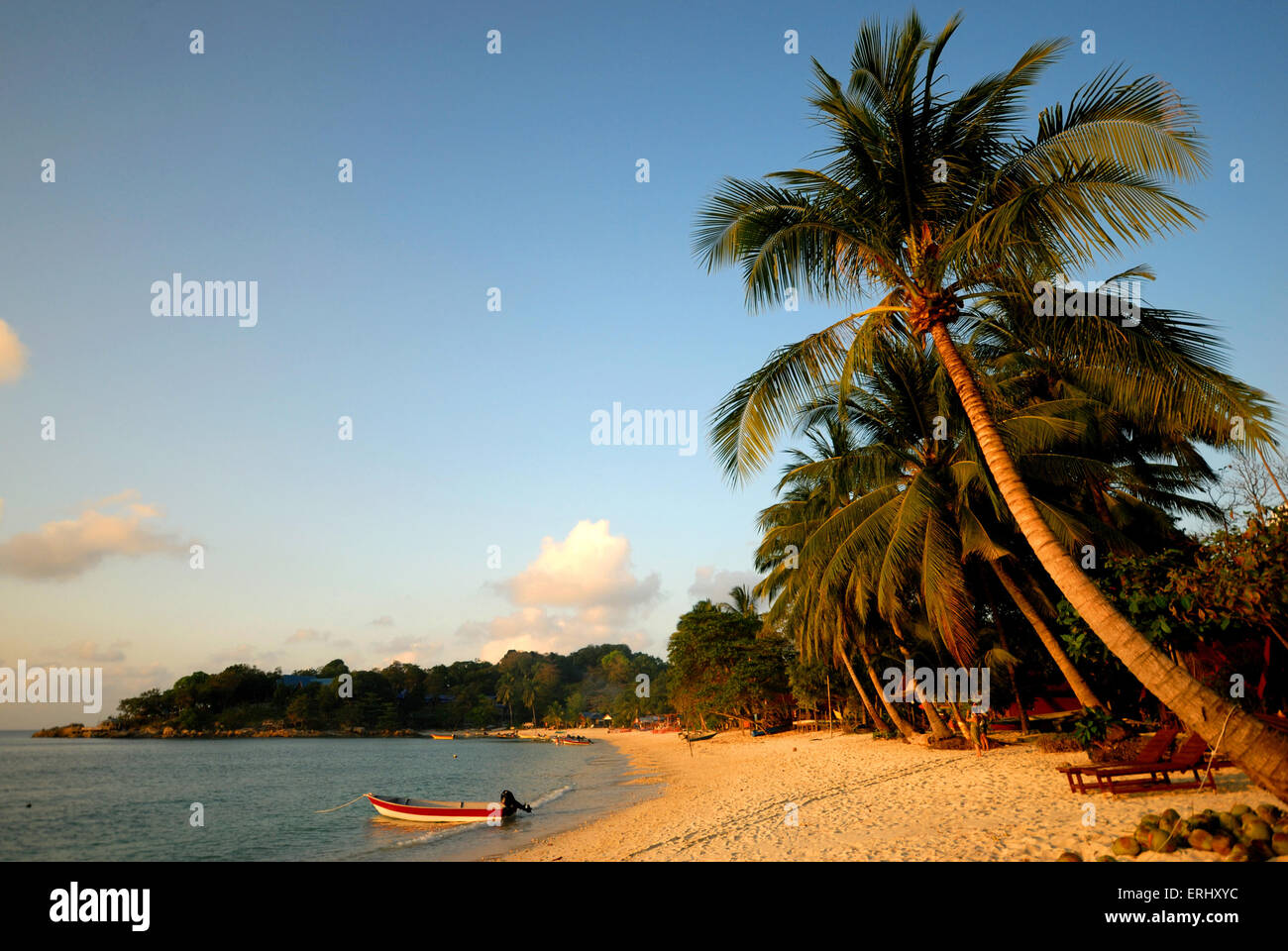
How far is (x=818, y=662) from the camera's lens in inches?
1390

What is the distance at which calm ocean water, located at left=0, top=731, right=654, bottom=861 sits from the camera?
19.2 meters

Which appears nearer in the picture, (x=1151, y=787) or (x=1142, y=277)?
(x=1151, y=787)

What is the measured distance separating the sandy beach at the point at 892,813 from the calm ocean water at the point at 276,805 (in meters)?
3.57

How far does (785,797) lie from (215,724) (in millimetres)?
114052

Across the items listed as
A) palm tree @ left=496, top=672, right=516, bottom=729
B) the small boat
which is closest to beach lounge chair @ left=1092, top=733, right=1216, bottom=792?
the small boat

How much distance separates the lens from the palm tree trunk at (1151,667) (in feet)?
18.6

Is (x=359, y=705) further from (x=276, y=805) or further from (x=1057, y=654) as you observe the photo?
(x=1057, y=654)

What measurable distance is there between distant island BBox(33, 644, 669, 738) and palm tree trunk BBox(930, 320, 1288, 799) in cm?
8796

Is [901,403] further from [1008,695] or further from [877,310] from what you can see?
[1008,695]

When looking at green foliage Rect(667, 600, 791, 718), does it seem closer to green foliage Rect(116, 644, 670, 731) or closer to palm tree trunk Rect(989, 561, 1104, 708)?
palm tree trunk Rect(989, 561, 1104, 708)

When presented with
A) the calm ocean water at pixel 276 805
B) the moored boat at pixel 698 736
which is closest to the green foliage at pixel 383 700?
the moored boat at pixel 698 736

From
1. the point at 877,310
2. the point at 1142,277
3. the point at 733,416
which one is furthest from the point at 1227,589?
the point at 1142,277

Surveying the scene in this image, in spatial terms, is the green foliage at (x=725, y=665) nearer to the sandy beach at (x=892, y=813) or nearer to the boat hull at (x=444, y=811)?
the sandy beach at (x=892, y=813)
